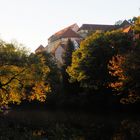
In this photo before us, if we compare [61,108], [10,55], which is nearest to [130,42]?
[61,108]

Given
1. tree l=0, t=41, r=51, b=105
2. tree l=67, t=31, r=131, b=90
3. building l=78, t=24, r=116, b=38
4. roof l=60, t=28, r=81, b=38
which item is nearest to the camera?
tree l=0, t=41, r=51, b=105

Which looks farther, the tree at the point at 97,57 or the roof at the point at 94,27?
the roof at the point at 94,27

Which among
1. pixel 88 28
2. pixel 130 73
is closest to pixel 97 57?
pixel 130 73

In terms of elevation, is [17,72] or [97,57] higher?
[97,57]

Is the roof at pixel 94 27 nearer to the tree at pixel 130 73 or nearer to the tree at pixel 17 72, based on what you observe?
the tree at pixel 17 72

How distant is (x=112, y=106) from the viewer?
216 ft

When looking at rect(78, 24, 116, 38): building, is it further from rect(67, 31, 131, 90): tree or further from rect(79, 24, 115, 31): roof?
rect(67, 31, 131, 90): tree

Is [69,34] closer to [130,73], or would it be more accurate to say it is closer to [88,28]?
[88,28]

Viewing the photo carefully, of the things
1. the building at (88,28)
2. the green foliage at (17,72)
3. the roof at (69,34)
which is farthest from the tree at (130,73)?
the building at (88,28)

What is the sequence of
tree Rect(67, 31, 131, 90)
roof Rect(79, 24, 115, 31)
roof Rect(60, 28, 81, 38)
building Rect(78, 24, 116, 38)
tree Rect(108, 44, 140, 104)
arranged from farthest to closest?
roof Rect(79, 24, 115, 31) → building Rect(78, 24, 116, 38) → roof Rect(60, 28, 81, 38) → tree Rect(67, 31, 131, 90) → tree Rect(108, 44, 140, 104)

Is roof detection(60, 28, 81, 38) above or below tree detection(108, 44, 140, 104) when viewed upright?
above

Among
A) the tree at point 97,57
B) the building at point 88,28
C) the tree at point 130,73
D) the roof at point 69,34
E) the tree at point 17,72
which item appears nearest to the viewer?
the tree at point 130,73

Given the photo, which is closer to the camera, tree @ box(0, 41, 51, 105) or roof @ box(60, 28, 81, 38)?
tree @ box(0, 41, 51, 105)

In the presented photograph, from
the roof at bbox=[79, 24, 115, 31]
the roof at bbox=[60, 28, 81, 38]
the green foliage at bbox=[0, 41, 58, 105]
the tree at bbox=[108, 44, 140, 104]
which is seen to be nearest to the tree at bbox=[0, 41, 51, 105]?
the green foliage at bbox=[0, 41, 58, 105]
